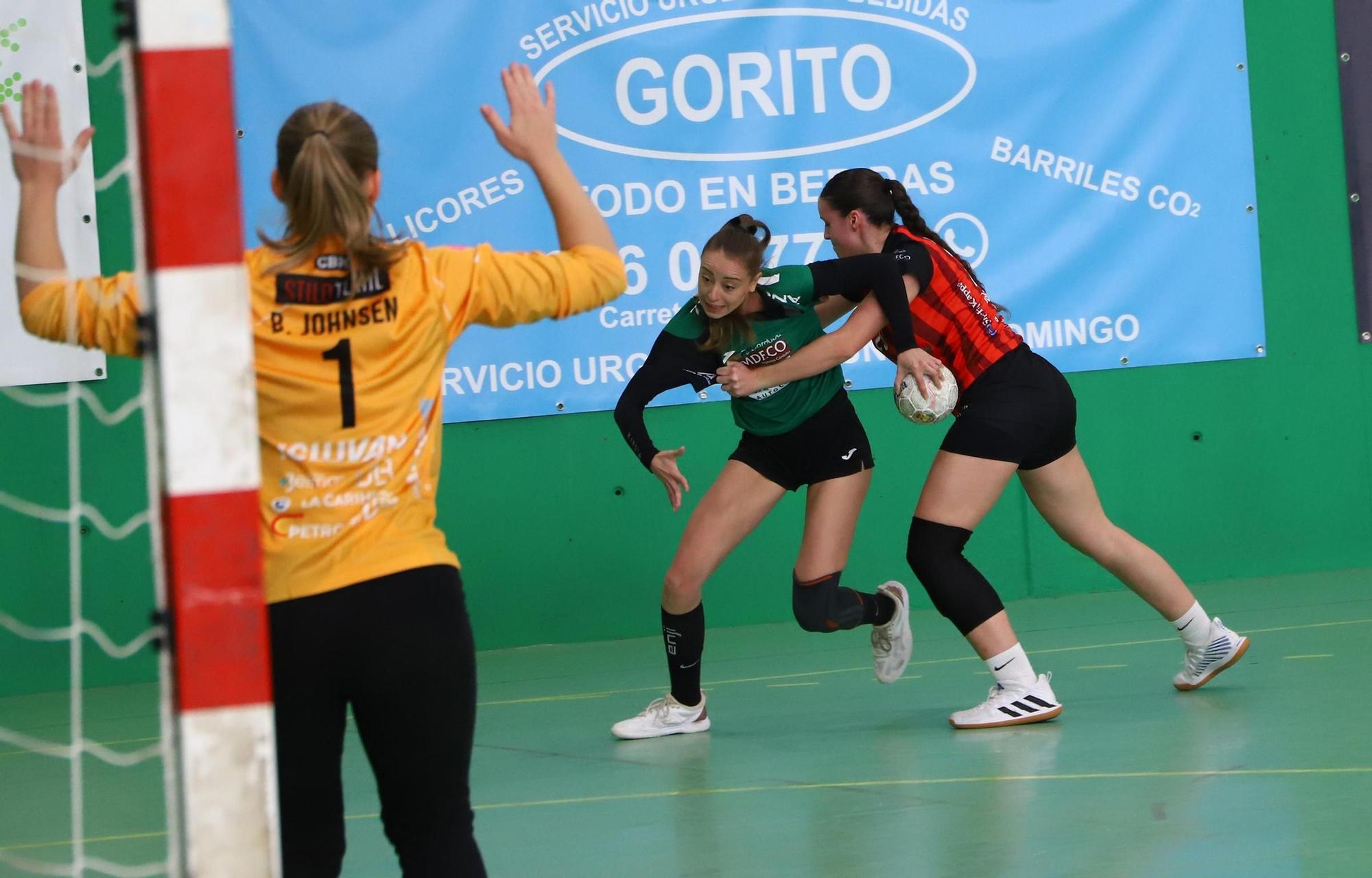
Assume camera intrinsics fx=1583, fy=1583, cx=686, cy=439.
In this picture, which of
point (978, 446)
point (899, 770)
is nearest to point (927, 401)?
point (978, 446)

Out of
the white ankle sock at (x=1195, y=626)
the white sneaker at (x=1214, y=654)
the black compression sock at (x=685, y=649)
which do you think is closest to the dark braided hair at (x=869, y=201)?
the white ankle sock at (x=1195, y=626)

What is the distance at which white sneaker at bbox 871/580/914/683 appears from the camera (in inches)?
209

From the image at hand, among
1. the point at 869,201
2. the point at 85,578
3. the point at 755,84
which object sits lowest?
the point at 85,578

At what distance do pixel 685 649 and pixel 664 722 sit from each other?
10.3 inches

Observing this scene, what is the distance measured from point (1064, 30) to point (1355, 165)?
1605 millimetres

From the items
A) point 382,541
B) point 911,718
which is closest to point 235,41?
point 911,718

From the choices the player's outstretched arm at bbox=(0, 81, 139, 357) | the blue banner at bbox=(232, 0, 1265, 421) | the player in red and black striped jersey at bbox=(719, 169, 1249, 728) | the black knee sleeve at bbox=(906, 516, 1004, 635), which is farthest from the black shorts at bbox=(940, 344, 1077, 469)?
the player's outstretched arm at bbox=(0, 81, 139, 357)

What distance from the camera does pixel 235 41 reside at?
6824 millimetres

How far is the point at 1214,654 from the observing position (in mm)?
5027

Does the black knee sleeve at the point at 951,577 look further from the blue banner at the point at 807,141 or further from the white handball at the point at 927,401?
the blue banner at the point at 807,141

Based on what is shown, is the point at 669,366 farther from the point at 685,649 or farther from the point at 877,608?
the point at 877,608

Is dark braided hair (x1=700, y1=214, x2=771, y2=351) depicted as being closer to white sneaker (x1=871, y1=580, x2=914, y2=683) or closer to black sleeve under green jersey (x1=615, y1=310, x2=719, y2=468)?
black sleeve under green jersey (x1=615, y1=310, x2=719, y2=468)

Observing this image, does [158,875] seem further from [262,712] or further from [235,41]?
[235,41]

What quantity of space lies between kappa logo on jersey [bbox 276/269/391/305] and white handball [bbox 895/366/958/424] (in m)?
2.66
